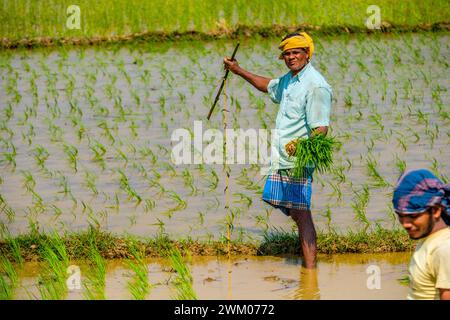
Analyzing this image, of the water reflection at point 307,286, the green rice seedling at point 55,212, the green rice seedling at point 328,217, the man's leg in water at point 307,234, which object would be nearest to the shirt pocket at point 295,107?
the man's leg in water at point 307,234

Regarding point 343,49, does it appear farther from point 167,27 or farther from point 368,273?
point 368,273

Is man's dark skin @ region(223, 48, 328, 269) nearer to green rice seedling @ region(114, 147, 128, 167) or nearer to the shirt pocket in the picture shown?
the shirt pocket

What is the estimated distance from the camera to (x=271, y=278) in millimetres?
5012

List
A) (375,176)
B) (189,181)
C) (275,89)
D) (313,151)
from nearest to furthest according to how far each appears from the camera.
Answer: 1. (313,151)
2. (275,89)
3. (375,176)
4. (189,181)

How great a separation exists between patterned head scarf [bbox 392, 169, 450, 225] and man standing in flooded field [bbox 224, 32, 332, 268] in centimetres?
186

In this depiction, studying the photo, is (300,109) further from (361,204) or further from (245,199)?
(245,199)

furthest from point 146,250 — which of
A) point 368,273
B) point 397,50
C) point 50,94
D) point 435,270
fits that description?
point 397,50

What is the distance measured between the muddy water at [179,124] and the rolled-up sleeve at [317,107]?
1184mm

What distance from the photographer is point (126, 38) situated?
1272cm

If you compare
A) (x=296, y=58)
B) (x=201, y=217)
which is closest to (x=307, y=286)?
(x=296, y=58)

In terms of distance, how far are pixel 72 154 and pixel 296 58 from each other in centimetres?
336

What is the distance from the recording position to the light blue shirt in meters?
4.84

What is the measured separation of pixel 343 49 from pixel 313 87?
6885 mm

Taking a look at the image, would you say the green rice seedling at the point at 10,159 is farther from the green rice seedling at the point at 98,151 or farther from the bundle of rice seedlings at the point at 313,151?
the bundle of rice seedlings at the point at 313,151
